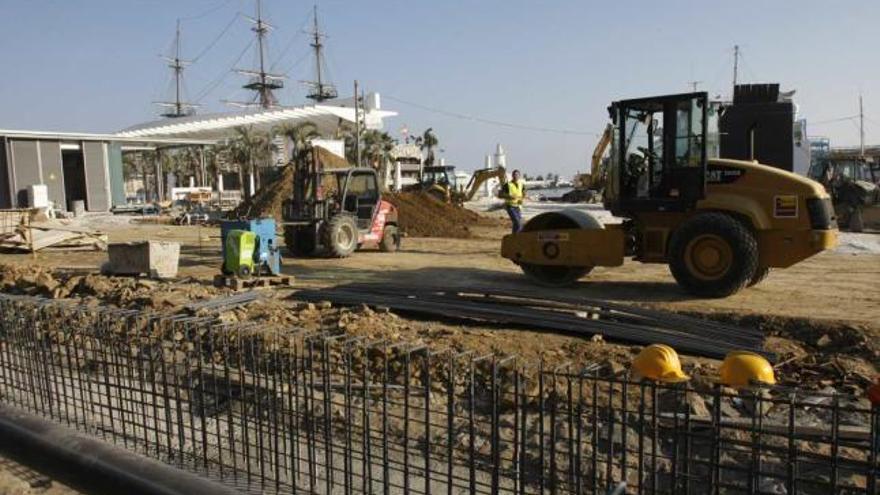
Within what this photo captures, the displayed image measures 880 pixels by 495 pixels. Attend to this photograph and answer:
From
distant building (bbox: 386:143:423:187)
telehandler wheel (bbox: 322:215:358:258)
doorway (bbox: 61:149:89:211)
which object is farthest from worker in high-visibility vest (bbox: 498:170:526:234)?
distant building (bbox: 386:143:423:187)

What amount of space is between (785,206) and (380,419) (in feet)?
23.4

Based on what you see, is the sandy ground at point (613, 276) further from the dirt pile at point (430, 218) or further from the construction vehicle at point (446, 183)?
the construction vehicle at point (446, 183)

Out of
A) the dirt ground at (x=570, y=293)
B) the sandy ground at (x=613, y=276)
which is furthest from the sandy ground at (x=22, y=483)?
the sandy ground at (x=613, y=276)

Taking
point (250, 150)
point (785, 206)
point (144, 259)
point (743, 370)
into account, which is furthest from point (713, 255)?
point (250, 150)

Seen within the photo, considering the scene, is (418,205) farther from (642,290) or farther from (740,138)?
(642,290)

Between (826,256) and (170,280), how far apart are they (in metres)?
13.7

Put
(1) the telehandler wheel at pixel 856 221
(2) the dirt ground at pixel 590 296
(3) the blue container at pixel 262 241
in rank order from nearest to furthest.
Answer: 1. (2) the dirt ground at pixel 590 296
2. (3) the blue container at pixel 262 241
3. (1) the telehandler wheel at pixel 856 221

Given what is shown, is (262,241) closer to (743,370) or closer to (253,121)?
(743,370)

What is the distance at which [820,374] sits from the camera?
6941 millimetres

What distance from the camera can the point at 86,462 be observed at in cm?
181

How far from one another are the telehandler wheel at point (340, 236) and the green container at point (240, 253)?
396cm

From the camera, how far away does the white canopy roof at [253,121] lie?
6781 centimetres

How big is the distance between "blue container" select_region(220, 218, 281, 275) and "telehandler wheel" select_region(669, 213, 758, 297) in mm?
6728

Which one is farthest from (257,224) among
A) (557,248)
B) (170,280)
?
(557,248)
